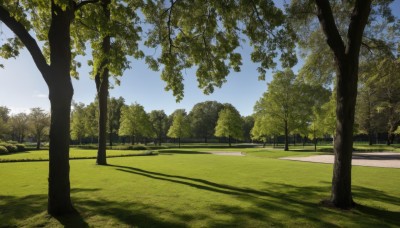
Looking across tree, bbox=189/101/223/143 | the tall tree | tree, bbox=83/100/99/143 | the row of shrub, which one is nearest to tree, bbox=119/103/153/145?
tree, bbox=83/100/99/143

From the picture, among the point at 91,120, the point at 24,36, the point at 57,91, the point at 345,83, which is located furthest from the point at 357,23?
the point at 91,120

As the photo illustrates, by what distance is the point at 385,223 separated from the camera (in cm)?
676

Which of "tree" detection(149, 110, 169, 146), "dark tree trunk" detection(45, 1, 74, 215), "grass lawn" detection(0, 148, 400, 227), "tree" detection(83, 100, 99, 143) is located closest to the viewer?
"grass lawn" detection(0, 148, 400, 227)

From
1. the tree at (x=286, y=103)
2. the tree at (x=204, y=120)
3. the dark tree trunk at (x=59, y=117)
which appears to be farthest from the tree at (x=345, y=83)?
the tree at (x=204, y=120)

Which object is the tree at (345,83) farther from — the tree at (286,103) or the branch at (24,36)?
the tree at (286,103)

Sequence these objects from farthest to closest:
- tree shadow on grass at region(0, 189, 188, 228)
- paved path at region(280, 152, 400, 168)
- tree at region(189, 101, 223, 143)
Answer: tree at region(189, 101, 223, 143), paved path at region(280, 152, 400, 168), tree shadow on grass at region(0, 189, 188, 228)

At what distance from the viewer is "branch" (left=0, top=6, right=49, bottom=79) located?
275 inches

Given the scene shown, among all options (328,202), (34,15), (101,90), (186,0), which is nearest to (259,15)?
(186,0)

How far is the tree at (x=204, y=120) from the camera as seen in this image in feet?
331

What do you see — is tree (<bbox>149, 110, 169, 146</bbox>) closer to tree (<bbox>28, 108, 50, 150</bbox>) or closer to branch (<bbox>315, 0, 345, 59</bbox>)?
tree (<bbox>28, 108, 50, 150</bbox>)

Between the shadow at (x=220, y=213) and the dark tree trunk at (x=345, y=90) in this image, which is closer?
the shadow at (x=220, y=213)

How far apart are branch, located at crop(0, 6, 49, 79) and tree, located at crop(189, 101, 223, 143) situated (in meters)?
91.9

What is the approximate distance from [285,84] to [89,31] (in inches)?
1508

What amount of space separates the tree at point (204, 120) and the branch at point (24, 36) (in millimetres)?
91911
